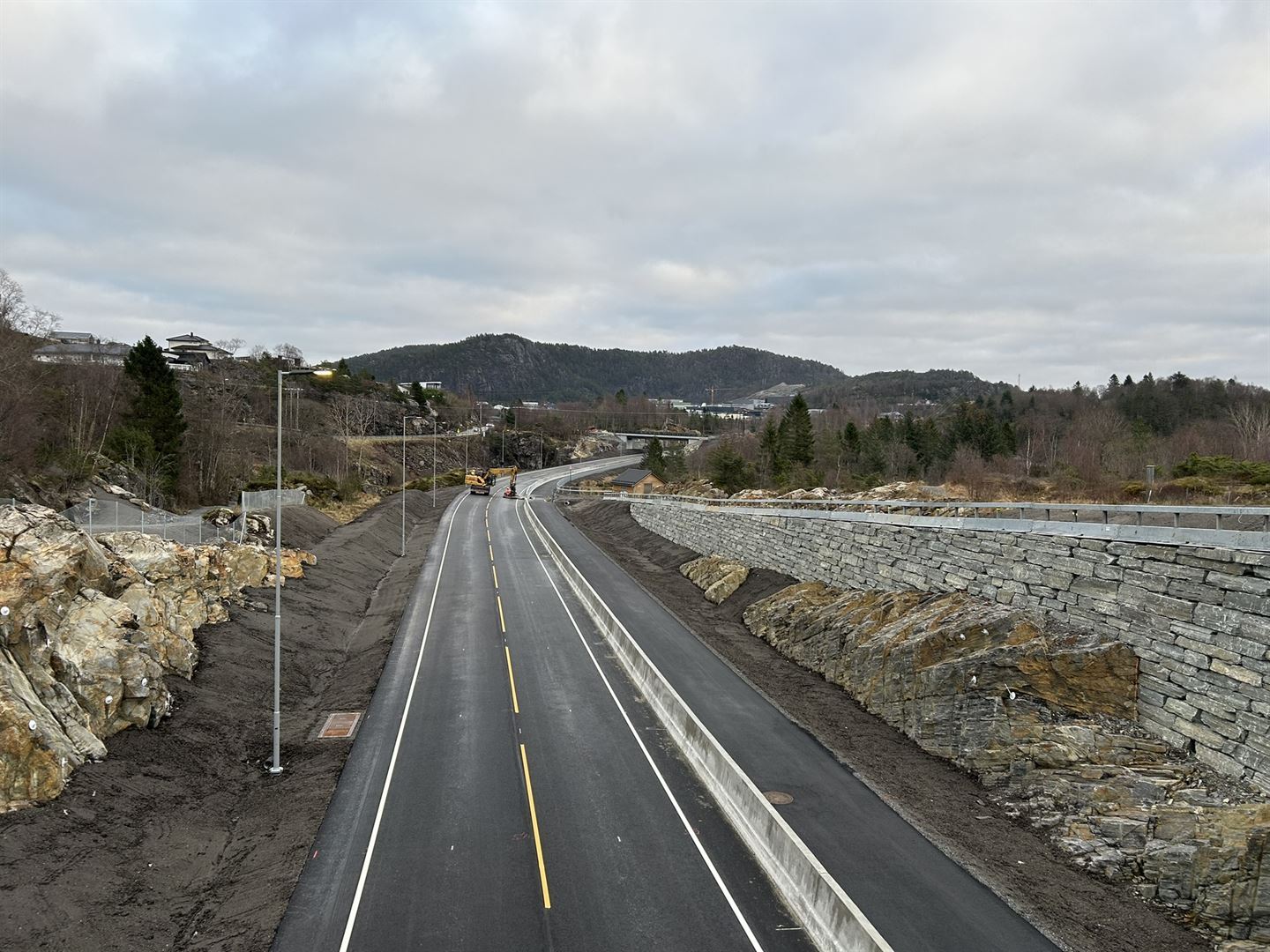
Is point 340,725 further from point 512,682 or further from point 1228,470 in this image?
point 1228,470

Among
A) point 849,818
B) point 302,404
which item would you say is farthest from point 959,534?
point 302,404

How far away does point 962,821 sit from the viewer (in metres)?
17.0

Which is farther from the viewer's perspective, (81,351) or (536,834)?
(81,351)

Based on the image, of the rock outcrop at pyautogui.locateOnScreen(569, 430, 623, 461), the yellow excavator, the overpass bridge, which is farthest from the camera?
the overpass bridge

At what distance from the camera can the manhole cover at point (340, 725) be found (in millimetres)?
22594

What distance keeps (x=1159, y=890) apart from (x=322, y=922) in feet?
52.1

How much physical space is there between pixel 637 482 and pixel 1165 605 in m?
86.8

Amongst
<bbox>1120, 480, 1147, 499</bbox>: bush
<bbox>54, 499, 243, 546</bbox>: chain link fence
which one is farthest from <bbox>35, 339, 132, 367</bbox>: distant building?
<bbox>1120, 480, 1147, 499</bbox>: bush

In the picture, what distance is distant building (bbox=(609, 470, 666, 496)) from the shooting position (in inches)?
3932

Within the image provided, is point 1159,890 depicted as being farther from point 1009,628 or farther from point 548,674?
point 548,674

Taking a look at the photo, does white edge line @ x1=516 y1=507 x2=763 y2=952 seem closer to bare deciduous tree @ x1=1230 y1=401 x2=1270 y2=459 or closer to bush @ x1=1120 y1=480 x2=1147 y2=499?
bush @ x1=1120 y1=480 x2=1147 y2=499

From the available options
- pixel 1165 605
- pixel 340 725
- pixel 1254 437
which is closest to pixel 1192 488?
pixel 1165 605

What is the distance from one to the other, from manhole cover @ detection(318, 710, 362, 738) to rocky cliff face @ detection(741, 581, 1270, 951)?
55.8 feet

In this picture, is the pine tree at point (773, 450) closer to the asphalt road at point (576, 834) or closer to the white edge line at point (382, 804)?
the white edge line at point (382, 804)
